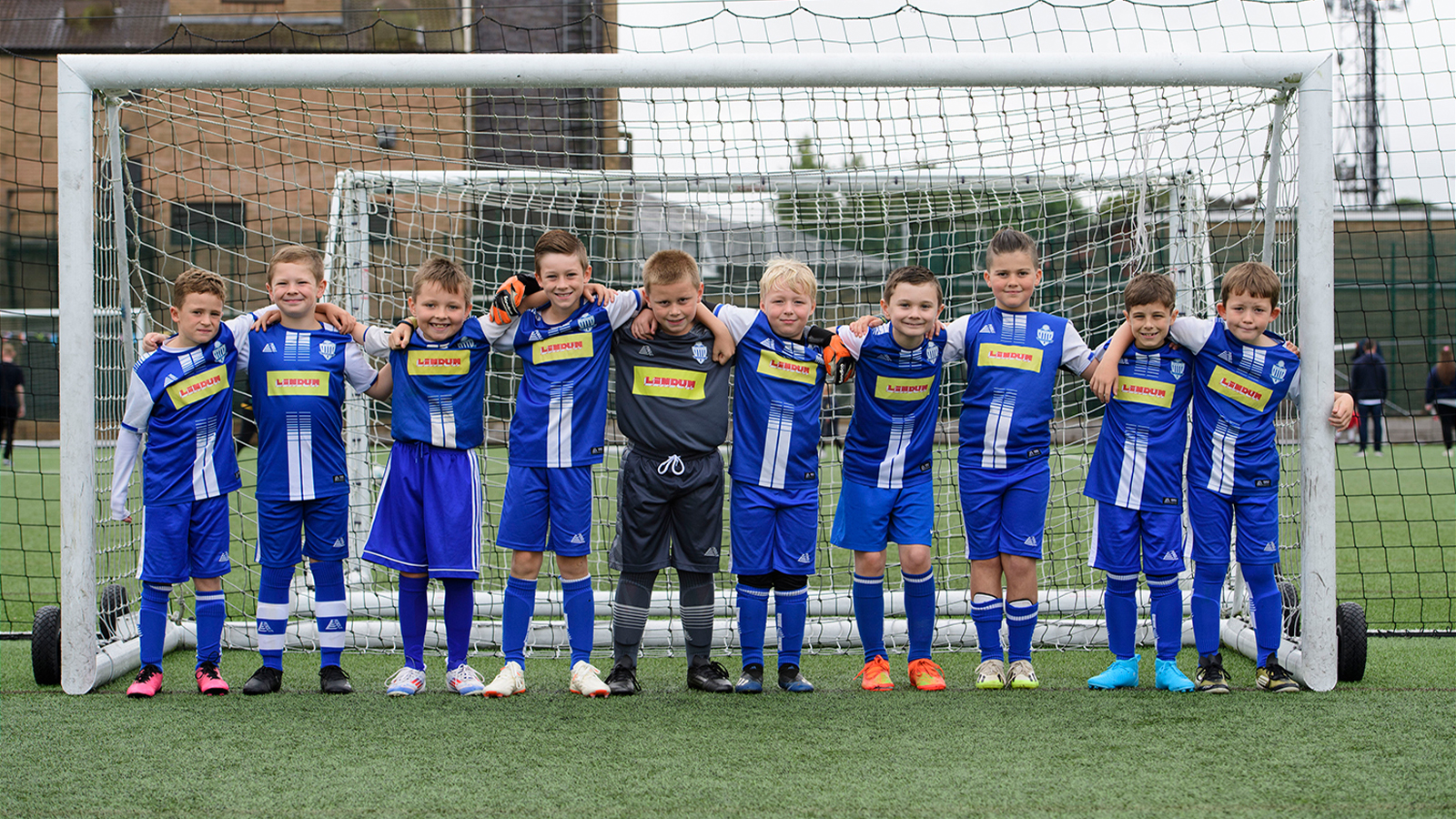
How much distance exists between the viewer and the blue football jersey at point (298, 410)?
3758mm

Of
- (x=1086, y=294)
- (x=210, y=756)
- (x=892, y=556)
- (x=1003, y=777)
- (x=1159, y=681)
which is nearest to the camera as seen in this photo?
(x=1003, y=777)

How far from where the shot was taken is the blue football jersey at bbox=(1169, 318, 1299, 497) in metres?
3.72

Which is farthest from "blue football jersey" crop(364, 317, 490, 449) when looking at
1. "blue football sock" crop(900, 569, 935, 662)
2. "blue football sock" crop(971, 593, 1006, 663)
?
"blue football sock" crop(971, 593, 1006, 663)

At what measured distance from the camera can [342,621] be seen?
3.84 m

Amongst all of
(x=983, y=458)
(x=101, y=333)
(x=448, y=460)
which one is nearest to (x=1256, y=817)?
(x=983, y=458)

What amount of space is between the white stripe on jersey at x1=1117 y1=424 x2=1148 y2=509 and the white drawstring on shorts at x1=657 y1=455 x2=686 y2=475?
152 cm

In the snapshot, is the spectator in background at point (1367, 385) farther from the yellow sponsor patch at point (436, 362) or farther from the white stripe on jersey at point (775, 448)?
the yellow sponsor patch at point (436, 362)

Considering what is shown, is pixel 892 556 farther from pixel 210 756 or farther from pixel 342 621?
pixel 210 756

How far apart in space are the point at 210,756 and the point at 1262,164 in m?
4.39

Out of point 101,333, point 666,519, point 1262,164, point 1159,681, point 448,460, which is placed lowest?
point 1159,681

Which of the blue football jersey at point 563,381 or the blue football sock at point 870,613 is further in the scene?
the blue football sock at point 870,613

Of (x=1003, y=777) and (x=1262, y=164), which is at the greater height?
(x=1262, y=164)

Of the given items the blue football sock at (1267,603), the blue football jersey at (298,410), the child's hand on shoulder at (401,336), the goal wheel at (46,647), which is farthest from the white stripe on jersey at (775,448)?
the goal wheel at (46,647)

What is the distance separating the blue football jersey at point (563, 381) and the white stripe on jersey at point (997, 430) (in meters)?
1.29
